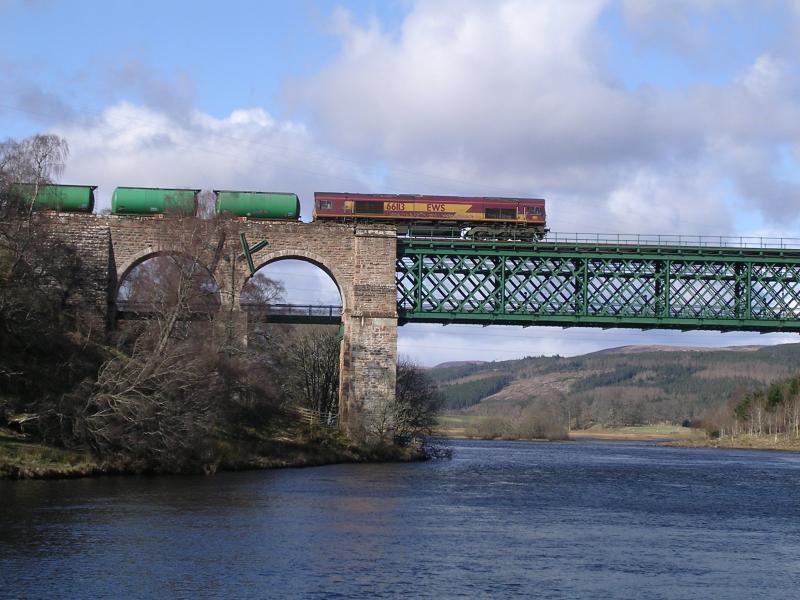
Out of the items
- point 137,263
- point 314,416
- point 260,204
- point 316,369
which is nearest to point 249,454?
point 314,416

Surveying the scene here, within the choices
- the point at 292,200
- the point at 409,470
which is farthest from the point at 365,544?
the point at 292,200

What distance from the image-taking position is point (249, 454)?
2167 inches

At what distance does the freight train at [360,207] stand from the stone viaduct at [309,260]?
153 centimetres

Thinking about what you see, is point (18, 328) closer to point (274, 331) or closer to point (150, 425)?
point (150, 425)

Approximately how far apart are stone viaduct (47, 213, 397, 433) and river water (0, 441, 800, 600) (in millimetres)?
14871

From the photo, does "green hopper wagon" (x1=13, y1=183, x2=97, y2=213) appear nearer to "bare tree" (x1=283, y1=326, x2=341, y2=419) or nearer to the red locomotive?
the red locomotive

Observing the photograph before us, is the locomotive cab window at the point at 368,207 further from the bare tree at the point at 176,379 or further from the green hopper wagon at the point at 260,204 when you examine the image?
the bare tree at the point at 176,379

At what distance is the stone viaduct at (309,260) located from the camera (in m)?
64.3

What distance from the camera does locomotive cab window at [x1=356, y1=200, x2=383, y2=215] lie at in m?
69.2

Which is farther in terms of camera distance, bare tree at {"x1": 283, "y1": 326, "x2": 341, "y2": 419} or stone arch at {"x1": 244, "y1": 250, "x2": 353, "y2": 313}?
bare tree at {"x1": 283, "y1": 326, "x2": 341, "y2": 419}

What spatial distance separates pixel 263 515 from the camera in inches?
1400

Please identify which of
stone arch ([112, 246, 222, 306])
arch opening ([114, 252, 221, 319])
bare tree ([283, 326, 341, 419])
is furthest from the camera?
bare tree ([283, 326, 341, 419])

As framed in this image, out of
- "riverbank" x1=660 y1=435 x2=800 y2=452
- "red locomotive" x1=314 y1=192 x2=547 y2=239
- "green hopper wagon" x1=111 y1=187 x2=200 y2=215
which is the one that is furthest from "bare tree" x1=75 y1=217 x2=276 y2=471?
"riverbank" x1=660 y1=435 x2=800 y2=452

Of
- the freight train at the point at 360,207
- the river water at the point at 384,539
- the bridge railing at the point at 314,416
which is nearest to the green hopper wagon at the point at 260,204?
the freight train at the point at 360,207
